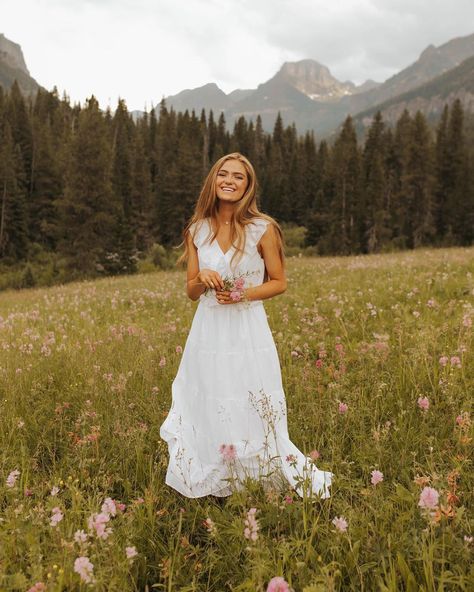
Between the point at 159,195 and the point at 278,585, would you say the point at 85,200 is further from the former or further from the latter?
the point at 278,585

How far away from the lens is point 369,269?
45.8 ft

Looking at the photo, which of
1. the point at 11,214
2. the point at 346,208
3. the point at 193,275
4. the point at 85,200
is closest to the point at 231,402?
the point at 193,275

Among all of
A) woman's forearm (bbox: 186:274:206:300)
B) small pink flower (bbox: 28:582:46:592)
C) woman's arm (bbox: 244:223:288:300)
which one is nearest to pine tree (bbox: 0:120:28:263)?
woman's forearm (bbox: 186:274:206:300)

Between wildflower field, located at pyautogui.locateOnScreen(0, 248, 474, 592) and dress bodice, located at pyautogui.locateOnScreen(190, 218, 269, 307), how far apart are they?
1.34 m

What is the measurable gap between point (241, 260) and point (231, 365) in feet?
2.92

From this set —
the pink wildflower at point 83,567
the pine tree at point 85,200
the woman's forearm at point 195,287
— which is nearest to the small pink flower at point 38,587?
the pink wildflower at point 83,567

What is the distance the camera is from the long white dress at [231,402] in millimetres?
3482

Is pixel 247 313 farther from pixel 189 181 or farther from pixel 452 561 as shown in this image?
pixel 189 181

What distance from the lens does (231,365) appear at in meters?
3.52

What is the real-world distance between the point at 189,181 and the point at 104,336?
56.1 metres

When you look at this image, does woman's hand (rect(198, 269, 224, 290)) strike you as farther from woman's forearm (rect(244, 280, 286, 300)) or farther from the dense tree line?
the dense tree line

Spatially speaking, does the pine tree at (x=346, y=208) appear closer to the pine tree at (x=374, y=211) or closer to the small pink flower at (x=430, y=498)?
the pine tree at (x=374, y=211)

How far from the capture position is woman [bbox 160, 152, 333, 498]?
347 centimetres

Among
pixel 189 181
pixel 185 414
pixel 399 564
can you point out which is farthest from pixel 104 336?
pixel 189 181
